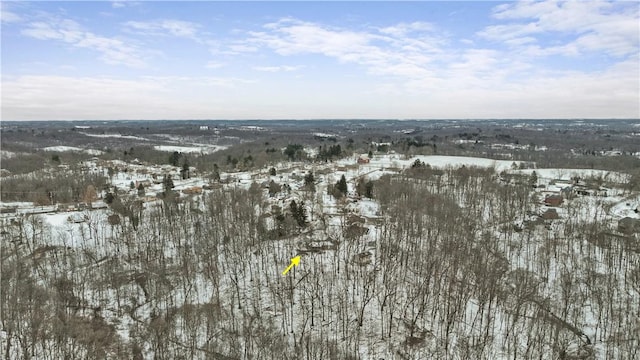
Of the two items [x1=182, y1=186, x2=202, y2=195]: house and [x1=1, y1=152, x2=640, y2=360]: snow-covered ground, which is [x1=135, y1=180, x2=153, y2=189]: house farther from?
[x1=1, y1=152, x2=640, y2=360]: snow-covered ground

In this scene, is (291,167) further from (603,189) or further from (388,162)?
(603,189)

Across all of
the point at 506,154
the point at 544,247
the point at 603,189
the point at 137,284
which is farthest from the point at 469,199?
the point at 506,154

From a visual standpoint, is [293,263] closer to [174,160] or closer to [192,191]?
[192,191]

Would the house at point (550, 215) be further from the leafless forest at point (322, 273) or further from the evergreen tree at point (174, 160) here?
A: the evergreen tree at point (174, 160)

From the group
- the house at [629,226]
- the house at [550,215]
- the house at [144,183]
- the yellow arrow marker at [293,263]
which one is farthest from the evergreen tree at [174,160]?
the house at [629,226]

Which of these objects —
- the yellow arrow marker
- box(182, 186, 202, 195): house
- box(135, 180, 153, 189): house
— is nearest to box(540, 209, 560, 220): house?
the yellow arrow marker

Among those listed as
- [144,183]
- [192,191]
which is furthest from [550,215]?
[144,183]
